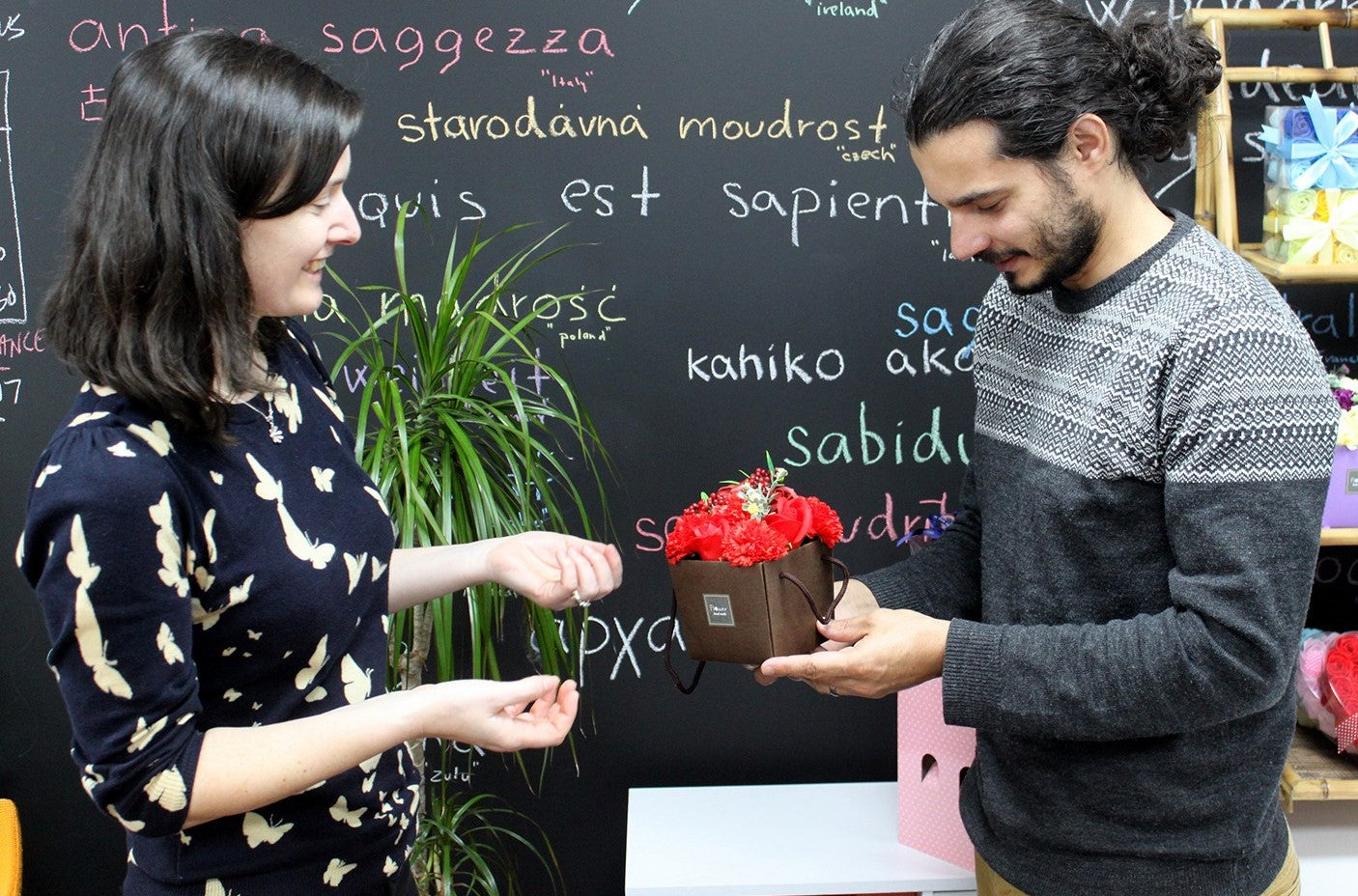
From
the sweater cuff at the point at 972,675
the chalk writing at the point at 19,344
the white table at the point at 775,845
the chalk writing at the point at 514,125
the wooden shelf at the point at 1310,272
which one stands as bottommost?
the white table at the point at 775,845

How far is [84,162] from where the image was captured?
117 centimetres

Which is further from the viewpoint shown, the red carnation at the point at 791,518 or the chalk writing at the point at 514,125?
the chalk writing at the point at 514,125

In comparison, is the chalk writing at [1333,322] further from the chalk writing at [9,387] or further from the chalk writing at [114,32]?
the chalk writing at [9,387]

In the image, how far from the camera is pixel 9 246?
2.36 meters

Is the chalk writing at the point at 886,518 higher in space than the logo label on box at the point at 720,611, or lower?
lower

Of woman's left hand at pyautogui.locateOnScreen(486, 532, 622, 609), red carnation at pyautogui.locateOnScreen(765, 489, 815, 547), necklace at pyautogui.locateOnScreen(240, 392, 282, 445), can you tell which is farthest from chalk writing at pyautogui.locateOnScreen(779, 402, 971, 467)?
necklace at pyautogui.locateOnScreen(240, 392, 282, 445)

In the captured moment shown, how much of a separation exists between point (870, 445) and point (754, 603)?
1015mm

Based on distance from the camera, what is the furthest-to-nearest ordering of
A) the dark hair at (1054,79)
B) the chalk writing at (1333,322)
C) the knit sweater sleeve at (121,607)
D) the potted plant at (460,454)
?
the chalk writing at (1333,322), the potted plant at (460,454), the dark hair at (1054,79), the knit sweater sleeve at (121,607)

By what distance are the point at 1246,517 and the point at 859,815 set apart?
132 centimetres

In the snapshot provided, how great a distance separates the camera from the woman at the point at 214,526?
3.49 feet

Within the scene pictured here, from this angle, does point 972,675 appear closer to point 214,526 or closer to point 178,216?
point 214,526

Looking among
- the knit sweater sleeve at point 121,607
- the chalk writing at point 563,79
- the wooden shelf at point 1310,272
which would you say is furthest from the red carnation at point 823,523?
the chalk writing at point 563,79

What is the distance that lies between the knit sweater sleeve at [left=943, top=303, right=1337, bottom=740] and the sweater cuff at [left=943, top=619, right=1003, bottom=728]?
2.2 inches

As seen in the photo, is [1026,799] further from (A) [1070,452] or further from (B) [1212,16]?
(B) [1212,16]
